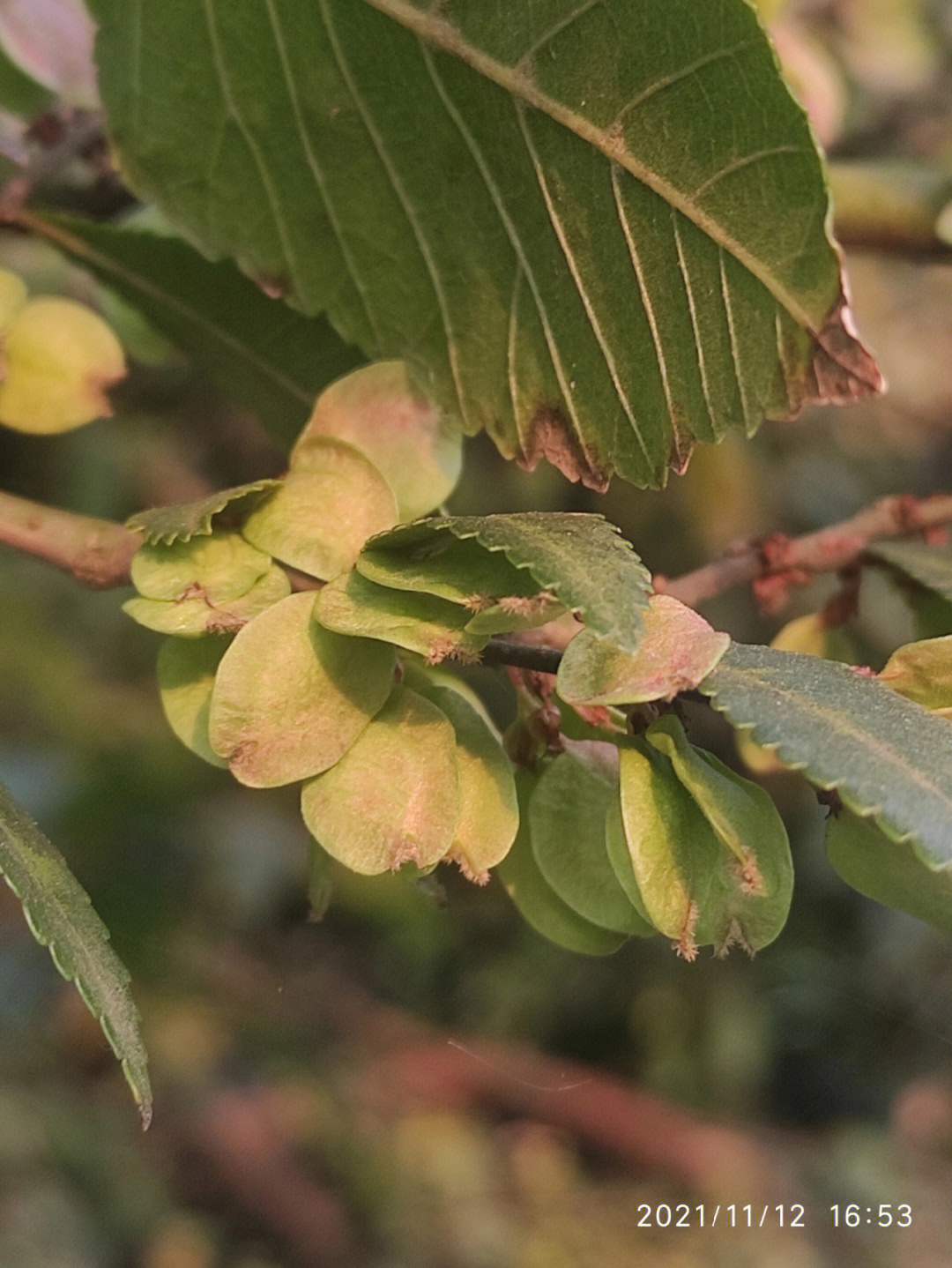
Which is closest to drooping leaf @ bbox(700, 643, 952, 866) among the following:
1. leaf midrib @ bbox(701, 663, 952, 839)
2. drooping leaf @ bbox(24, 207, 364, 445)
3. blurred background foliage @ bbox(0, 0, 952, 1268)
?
leaf midrib @ bbox(701, 663, 952, 839)

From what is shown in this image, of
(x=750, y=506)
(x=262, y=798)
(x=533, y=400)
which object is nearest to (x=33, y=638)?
(x=262, y=798)

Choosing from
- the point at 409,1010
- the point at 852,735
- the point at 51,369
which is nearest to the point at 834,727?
the point at 852,735

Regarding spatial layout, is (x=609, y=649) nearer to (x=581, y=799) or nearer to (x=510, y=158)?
(x=581, y=799)

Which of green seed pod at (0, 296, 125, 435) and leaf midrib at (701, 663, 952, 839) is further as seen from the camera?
green seed pod at (0, 296, 125, 435)

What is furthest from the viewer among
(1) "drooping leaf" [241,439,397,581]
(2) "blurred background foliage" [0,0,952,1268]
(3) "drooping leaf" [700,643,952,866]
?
(2) "blurred background foliage" [0,0,952,1268]

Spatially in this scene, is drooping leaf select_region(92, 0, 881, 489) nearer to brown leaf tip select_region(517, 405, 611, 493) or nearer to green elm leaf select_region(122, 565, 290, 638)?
brown leaf tip select_region(517, 405, 611, 493)

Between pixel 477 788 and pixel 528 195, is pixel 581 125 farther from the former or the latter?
pixel 477 788
